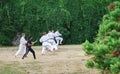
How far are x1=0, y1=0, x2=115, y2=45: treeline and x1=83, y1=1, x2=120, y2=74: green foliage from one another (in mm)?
32322

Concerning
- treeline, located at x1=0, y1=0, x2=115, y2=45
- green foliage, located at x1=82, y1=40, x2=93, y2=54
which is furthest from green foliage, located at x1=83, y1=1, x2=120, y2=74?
treeline, located at x1=0, y1=0, x2=115, y2=45

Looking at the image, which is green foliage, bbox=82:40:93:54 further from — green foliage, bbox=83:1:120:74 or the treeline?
the treeline

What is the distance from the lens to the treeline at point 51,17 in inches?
1763

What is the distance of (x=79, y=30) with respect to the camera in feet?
156

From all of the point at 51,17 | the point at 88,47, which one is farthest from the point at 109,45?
the point at 51,17

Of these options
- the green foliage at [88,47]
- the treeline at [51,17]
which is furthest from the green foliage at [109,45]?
the treeline at [51,17]

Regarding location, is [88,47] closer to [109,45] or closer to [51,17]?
[109,45]

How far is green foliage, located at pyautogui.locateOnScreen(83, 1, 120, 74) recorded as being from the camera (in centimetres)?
1115

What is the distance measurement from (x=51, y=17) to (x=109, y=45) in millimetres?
33646

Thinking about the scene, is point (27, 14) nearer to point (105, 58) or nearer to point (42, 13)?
point (42, 13)

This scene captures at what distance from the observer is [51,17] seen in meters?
44.8

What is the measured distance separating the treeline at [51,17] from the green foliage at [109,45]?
106 feet

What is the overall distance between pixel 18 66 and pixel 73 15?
85.6ft

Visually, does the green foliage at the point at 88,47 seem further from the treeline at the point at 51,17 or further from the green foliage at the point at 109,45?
the treeline at the point at 51,17
